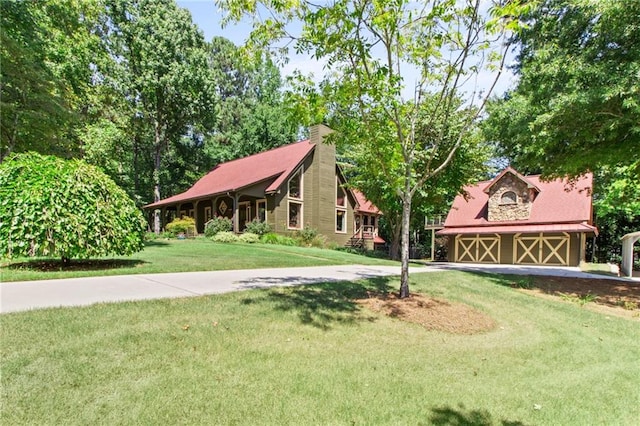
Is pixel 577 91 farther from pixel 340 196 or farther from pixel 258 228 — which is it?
pixel 340 196

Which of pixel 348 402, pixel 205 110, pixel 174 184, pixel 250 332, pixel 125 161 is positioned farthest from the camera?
pixel 174 184

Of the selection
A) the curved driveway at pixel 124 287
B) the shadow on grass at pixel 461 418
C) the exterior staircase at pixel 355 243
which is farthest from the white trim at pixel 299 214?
the shadow on grass at pixel 461 418

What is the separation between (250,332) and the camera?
463cm

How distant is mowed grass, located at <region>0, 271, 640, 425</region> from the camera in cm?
296

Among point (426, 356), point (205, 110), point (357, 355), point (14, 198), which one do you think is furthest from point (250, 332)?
point (205, 110)

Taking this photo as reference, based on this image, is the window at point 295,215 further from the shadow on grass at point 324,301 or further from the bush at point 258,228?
the shadow on grass at point 324,301

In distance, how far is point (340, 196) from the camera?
2756cm

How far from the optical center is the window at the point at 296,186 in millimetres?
24031

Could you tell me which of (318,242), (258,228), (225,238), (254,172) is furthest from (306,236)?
(254,172)

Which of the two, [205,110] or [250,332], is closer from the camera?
[250,332]

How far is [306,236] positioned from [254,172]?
6425 mm

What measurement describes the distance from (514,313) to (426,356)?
12.1 ft

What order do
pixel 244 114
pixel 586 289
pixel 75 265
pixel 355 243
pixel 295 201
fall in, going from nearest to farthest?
pixel 75 265 < pixel 586 289 < pixel 295 201 < pixel 355 243 < pixel 244 114

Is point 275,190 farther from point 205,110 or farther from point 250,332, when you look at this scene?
point 250,332
